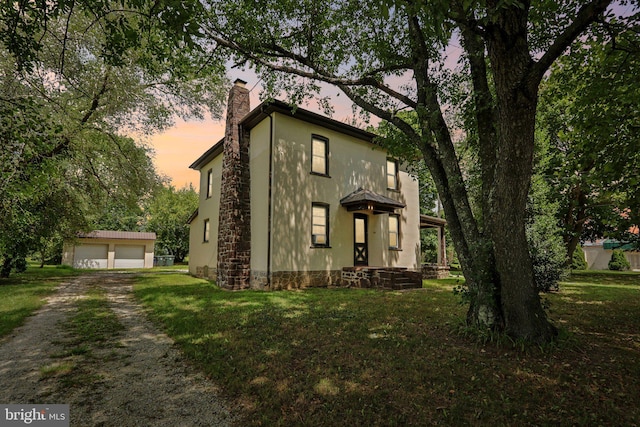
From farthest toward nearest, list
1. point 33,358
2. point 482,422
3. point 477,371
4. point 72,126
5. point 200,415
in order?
point 72,126, point 33,358, point 477,371, point 200,415, point 482,422

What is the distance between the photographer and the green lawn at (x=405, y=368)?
9.54ft

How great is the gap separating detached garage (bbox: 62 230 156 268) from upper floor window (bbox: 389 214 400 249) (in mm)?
24251

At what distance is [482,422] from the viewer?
9.02ft

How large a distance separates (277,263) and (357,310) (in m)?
4.66

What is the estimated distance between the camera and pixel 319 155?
1296 cm

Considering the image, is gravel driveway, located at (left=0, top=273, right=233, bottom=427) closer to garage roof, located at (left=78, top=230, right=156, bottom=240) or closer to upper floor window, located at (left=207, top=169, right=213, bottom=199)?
upper floor window, located at (left=207, top=169, right=213, bottom=199)

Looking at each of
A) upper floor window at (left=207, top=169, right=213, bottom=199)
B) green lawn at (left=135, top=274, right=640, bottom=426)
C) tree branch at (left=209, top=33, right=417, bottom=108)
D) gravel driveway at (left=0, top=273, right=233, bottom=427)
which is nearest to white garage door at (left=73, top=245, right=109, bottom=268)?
upper floor window at (left=207, top=169, right=213, bottom=199)

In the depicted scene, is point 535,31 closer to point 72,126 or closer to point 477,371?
point 477,371

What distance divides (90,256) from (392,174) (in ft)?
88.4

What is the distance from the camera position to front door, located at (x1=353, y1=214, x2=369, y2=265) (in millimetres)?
13609

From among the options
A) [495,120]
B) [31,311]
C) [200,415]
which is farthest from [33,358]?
[495,120]

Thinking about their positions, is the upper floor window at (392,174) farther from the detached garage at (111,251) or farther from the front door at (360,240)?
the detached garage at (111,251)

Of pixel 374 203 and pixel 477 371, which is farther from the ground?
pixel 374 203

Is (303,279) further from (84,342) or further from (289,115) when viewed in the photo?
(84,342)
